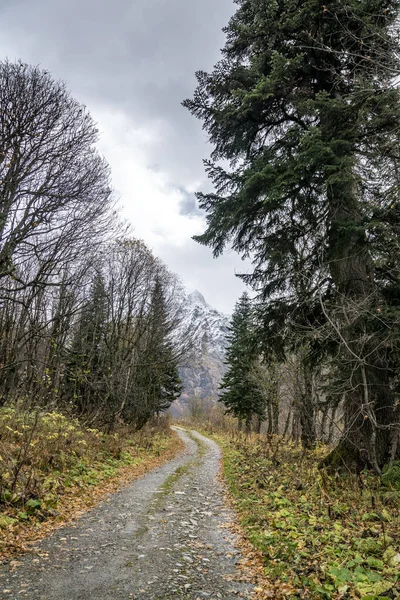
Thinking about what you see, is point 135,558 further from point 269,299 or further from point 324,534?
point 269,299

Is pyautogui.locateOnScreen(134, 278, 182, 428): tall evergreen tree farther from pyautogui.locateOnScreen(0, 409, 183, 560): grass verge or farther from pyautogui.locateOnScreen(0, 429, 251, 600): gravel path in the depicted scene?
pyautogui.locateOnScreen(0, 429, 251, 600): gravel path

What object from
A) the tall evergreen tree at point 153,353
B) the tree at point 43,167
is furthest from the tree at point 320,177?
the tall evergreen tree at point 153,353

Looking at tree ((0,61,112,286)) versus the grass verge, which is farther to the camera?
tree ((0,61,112,286))

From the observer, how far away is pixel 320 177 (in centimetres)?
795

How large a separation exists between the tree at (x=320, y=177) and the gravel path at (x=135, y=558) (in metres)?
3.48

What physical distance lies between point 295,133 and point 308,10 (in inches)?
105

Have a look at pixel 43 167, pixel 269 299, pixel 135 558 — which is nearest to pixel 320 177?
pixel 269 299

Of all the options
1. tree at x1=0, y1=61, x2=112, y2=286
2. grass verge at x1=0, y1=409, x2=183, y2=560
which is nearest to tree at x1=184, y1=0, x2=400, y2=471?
tree at x1=0, y1=61, x2=112, y2=286

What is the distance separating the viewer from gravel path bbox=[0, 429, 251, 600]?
12.4 feet

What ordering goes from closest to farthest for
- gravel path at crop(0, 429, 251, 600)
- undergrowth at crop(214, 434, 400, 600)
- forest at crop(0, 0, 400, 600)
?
1. undergrowth at crop(214, 434, 400, 600)
2. gravel path at crop(0, 429, 251, 600)
3. forest at crop(0, 0, 400, 600)

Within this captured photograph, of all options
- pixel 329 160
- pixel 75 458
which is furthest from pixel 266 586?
pixel 329 160

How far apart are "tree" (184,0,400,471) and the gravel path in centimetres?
348

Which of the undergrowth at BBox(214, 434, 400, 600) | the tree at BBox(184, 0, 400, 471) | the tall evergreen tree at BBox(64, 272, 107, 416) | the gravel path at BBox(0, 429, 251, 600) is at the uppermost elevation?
the tree at BBox(184, 0, 400, 471)

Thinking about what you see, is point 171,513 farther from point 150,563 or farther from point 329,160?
point 329,160
